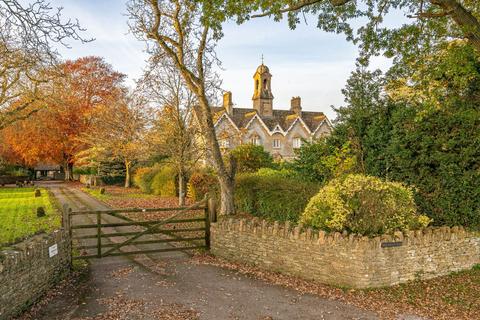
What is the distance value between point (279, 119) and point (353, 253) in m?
49.4

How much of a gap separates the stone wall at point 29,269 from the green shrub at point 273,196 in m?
7.93

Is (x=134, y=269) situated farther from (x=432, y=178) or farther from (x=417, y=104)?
(x=417, y=104)

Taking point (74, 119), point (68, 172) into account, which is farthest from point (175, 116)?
point (68, 172)

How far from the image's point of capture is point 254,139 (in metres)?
52.5

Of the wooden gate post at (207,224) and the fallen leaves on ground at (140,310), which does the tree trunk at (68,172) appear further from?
the fallen leaves on ground at (140,310)

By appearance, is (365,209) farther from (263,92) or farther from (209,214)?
(263,92)

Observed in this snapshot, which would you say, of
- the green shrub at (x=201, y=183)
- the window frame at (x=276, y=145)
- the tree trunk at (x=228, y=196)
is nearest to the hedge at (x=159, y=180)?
the green shrub at (x=201, y=183)

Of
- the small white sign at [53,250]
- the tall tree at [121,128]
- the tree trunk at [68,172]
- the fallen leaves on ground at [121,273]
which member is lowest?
the fallen leaves on ground at [121,273]

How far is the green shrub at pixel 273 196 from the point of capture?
45.4 feet

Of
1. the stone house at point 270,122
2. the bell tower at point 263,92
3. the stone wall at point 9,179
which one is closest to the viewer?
the stone wall at point 9,179

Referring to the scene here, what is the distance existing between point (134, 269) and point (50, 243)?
2374mm

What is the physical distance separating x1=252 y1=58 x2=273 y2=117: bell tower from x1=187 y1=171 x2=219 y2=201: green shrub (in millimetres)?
33927

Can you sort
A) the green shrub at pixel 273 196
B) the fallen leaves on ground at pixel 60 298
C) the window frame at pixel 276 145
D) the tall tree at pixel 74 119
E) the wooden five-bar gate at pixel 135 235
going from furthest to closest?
1. the window frame at pixel 276 145
2. the tall tree at pixel 74 119
3. the green shrub at pixel 273 196
4. the wooden five-bar gate at pixel 135 235
5. the fallen leaves on ground at pixel 60 298

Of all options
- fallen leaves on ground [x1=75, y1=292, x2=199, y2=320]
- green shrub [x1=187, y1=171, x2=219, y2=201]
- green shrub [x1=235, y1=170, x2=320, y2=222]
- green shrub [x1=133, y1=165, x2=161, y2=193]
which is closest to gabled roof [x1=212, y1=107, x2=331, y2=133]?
green shrub [x1=133, y1=165, x2=161, y2=193]
